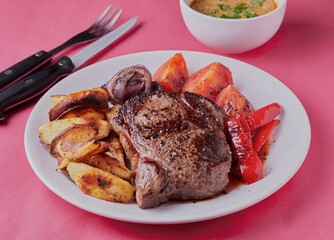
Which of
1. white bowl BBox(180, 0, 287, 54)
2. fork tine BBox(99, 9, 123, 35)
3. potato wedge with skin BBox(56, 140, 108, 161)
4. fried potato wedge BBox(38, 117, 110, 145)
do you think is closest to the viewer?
potato wedge with skin BBox(56, 140, 108, 161)

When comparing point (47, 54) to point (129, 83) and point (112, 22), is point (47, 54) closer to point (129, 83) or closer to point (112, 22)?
point (112, 22)

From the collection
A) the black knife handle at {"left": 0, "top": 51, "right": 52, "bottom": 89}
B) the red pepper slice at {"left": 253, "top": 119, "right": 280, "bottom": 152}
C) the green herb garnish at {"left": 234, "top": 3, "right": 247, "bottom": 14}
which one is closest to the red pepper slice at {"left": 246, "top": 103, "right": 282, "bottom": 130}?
the red pepper slice at {"left": 253, "top": 119, "right": 280, "bottom": 152}

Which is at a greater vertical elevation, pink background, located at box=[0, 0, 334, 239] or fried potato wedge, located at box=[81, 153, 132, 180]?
fried potato wedge, located at box=[81, 153, 132, 180]

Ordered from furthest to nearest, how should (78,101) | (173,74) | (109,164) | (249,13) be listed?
(249,13) < (173,74) < (78,101) < (109,164)

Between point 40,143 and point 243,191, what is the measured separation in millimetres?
1437

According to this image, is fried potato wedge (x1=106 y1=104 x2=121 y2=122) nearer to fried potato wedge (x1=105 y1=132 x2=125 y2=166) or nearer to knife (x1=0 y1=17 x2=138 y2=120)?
fried potato wedge (x1=105 y1=132 x2=125 y2=166)

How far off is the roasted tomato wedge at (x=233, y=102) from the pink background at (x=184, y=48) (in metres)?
0.58

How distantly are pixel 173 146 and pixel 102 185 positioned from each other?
1.61ft

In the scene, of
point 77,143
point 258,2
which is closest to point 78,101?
point 77,143

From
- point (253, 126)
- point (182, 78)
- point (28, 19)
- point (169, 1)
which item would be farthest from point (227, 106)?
point (28, 19)

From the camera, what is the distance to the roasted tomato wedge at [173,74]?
11.9ft

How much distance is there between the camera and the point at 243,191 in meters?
2.78

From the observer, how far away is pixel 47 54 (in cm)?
436

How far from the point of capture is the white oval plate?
261cm
